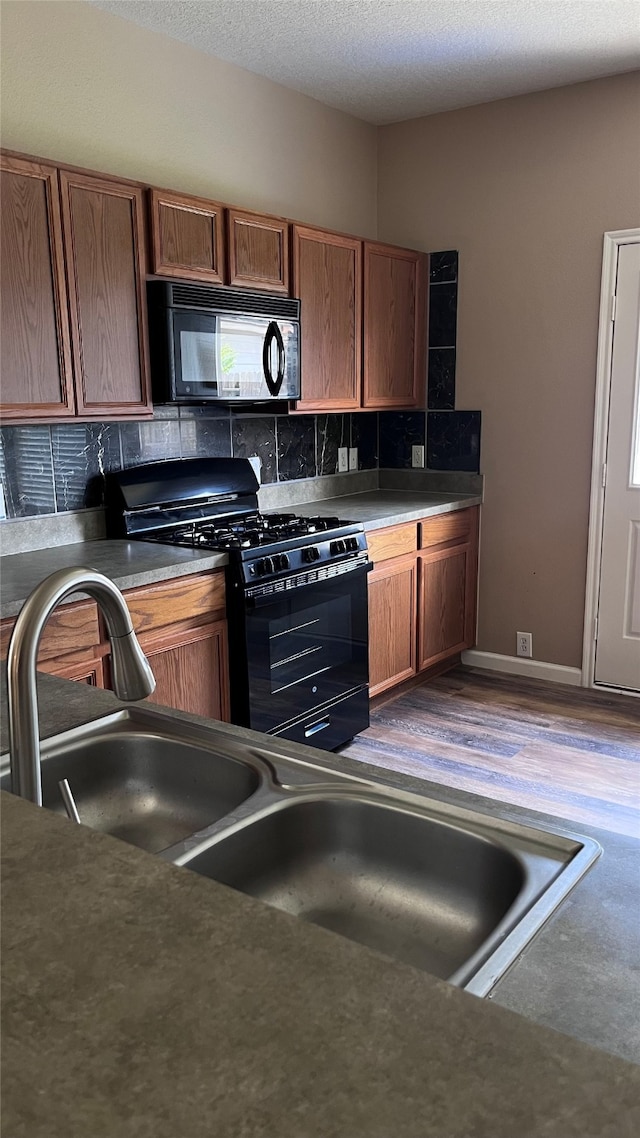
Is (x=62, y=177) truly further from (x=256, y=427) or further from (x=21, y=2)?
(x=256, y=427)

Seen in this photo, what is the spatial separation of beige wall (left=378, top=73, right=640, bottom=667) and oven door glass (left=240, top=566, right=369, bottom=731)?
1225mm

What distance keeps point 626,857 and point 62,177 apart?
8.10ft

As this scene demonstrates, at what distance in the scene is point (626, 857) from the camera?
0.99 metres

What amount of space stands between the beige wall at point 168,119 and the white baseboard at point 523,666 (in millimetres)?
2312

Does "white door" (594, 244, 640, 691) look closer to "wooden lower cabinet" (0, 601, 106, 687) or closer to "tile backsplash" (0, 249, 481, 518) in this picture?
"tile backsplash" (0, 249, 481, 518)

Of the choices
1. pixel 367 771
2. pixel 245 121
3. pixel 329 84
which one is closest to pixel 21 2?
pixel 245 121

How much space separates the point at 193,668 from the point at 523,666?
2190mm

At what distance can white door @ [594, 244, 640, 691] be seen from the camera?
12.8 feet

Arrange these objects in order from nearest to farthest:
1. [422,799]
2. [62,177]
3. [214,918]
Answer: [214,918], [422,799], [62,177]

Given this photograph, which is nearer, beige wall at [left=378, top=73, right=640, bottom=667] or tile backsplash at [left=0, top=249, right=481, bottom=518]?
tile backsplash at [left=0, top=249, right=481, bottom=518]

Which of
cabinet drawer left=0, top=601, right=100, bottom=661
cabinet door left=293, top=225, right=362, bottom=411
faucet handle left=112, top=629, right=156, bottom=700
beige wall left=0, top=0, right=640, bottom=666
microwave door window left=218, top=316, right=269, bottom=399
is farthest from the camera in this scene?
cabinet door left=293, top=225, right=362, bottom=411

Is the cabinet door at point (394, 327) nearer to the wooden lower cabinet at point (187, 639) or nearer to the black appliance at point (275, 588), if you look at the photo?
the black appliance at point (275, 588)

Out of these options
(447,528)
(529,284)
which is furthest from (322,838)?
(529,284)

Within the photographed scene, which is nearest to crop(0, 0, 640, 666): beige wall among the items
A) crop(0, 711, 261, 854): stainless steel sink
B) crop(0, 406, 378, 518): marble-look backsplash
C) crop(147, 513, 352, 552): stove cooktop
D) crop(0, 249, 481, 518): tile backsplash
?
crop(0, 249, 481, 518): tile backsplash
